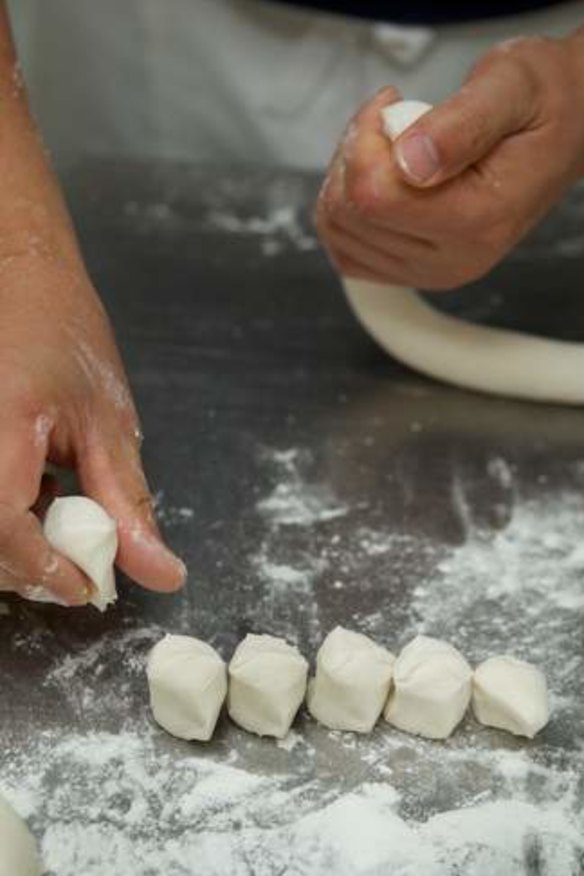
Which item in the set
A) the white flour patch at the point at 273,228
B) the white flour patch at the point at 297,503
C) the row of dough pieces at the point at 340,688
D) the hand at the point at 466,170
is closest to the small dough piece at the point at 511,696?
the row of dough pieces at the point at 340,688

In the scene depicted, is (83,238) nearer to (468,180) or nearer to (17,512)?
(468,180)

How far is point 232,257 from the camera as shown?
1480mm

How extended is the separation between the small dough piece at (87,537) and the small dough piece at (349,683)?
15 centimetres

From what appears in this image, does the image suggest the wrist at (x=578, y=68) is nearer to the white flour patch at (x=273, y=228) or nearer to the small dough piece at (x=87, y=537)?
the white flour patch at (x=273, y=228)

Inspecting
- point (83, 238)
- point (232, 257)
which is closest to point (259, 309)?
point (232, 257)

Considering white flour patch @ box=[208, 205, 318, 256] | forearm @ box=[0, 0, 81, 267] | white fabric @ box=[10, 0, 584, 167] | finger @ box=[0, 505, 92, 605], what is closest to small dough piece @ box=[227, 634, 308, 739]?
finger @ box=[0, 505, 92, 605]

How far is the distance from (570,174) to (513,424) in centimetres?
22

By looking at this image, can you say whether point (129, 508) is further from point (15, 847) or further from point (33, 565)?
point (15, 847)

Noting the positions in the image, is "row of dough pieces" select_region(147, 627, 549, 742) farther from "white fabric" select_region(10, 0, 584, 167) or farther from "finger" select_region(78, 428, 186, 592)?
"white fabric" select_region(10, 0, 584, 167)

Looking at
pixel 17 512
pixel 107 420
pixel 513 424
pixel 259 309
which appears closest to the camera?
pixel 17 512

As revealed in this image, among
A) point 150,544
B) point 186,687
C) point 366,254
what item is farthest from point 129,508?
point 366,254

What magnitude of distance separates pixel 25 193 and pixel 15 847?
51 centimetres

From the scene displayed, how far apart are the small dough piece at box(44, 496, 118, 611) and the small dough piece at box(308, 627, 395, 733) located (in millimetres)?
150

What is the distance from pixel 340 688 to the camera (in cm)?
91
